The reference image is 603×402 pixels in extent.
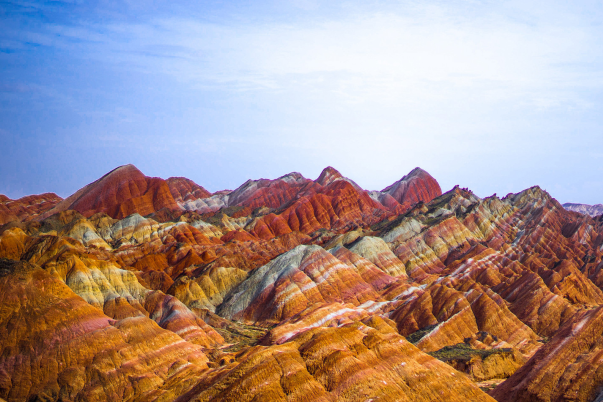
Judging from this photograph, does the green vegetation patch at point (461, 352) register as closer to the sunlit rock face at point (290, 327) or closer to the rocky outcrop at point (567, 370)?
the sunlit rock face at point (290, 327)

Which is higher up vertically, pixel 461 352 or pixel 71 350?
pixel 71 350

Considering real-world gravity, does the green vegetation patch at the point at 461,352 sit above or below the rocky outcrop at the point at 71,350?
below

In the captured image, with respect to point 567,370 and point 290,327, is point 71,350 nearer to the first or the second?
point 290,327

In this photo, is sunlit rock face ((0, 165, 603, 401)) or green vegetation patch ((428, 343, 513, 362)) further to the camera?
green vegetation patch ((428, 343, 513, 362))

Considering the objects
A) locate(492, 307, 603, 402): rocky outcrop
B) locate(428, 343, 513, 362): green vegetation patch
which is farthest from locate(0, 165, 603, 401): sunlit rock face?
locate(428, 343, 513, 362): green vegetation patch

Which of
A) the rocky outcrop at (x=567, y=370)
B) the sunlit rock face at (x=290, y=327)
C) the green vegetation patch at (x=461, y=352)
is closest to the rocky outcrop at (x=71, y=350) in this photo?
the sunlit rock face at (x=290, y=327)

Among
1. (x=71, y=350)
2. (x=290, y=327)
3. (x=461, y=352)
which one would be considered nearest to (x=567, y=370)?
(x=461, y=352)

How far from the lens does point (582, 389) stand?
62.8 m

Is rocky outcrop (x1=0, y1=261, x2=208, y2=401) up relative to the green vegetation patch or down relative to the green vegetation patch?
up

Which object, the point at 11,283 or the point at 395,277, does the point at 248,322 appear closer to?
the point at 395,277

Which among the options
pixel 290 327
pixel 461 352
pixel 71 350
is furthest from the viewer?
pixel 290 327

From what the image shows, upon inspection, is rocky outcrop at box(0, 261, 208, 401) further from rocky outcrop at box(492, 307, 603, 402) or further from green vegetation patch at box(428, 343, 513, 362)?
rocky outcrop at box(492, 307, 603, 402)

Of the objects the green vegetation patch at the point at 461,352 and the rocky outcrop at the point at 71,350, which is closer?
the rocky outcrop at the point at 71,350

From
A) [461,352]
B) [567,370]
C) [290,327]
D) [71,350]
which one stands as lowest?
[461,352]
